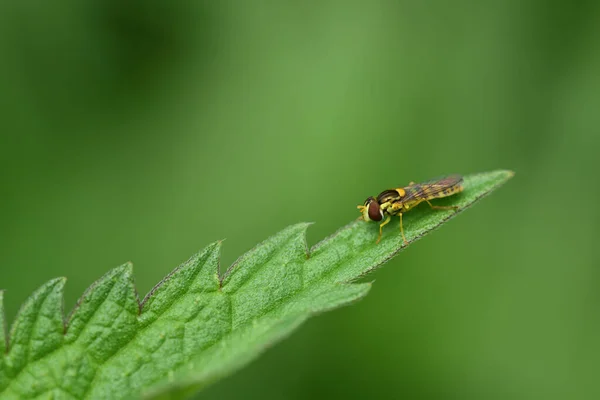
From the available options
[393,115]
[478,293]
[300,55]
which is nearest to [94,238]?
[300,55]

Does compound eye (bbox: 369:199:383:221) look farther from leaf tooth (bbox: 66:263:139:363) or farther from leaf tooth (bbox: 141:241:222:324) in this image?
leaf tooth (bbox: 66:263:139:363)

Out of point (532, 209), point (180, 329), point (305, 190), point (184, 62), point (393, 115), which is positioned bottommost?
point (180, 329)

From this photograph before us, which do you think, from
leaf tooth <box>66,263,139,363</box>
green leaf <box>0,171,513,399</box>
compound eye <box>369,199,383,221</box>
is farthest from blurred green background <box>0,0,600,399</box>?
leaf tooth <box>66,263,139,363</box>

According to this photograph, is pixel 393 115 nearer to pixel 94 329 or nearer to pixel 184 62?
pixel 184 62

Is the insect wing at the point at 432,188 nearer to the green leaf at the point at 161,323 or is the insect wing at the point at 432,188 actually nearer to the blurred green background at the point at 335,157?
the green leaf at the point at 161,323

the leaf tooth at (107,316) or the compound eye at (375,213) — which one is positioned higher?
the compound eye at (375,213)

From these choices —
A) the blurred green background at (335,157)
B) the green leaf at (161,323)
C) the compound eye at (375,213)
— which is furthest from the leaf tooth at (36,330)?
the blurred green background at (335,157)

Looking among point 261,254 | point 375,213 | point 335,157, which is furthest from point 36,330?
point 335,157

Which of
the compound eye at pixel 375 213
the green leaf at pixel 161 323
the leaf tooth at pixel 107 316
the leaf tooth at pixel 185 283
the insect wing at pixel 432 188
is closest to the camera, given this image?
the green leaf at pixel 161 323
